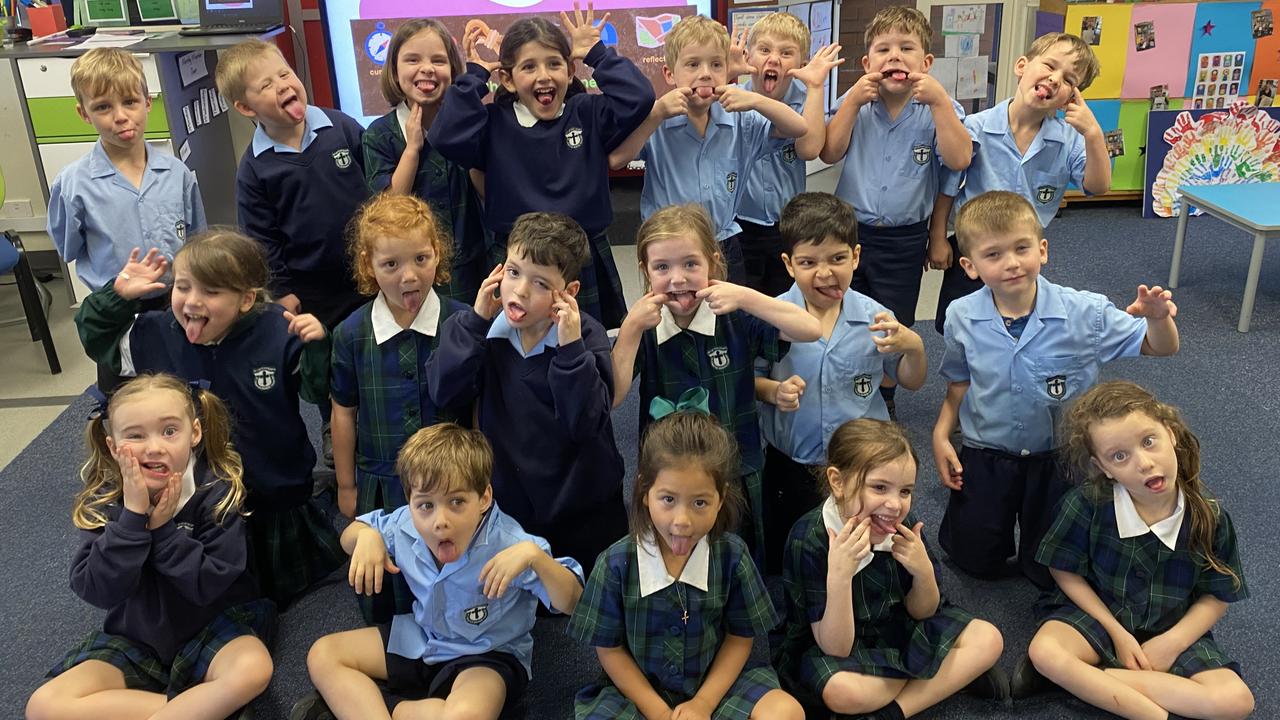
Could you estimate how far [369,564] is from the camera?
202 centimetres

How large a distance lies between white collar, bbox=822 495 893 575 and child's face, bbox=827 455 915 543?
2cm

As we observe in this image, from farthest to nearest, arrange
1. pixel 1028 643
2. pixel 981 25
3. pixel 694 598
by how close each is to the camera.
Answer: pixel 981 25 → pixel 1028 643 → pixel 694 598

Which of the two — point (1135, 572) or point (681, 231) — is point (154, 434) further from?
point (1135, 572)

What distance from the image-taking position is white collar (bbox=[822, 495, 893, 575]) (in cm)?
201

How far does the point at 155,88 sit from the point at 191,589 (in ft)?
9.19

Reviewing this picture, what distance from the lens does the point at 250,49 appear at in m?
2.82

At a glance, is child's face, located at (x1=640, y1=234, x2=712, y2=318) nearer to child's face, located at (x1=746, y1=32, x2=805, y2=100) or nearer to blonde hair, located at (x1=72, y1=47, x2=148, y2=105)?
child's face, located at (x1=746, y1=32, x2=805, y2=100)

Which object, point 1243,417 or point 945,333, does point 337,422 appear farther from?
point 1243,417

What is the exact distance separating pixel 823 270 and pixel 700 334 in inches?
12.1

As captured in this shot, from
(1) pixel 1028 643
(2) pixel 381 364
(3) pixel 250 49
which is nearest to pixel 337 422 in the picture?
(2) pixel 381 364

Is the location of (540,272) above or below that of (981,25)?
below

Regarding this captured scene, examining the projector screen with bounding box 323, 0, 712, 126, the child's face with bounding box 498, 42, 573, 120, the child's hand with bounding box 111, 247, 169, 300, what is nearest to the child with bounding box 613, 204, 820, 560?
the child's face with bounding box 498, 42, 573, 120

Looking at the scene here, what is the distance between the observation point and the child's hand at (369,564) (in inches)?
79.3

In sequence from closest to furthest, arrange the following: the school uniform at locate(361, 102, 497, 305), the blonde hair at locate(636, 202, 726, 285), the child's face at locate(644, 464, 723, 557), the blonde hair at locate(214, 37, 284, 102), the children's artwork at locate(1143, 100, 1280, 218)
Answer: the child's face at locate(644, 464, 723, 557), the blonde hair at locate(636, 202, 726, 285), the blonde hair at locate(214, 37, 284, 102), the school uniform at locate(361, 102, 497, 305), the children's artwork at locate(1143, 100, 1280, 218)
